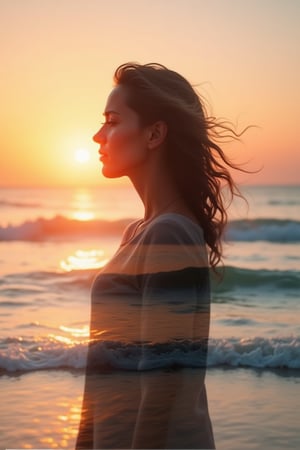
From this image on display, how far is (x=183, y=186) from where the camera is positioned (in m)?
1.88

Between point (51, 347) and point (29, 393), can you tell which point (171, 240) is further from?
point (51, 347)

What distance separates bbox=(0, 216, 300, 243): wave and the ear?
17.8m

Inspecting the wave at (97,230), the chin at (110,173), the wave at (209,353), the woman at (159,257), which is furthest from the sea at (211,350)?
the wave at (97,230)

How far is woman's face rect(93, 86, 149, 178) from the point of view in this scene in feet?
6.02

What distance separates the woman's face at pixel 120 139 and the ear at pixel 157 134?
12 mm

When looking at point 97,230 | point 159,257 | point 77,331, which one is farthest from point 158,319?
point 97,230

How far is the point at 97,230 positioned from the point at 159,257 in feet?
→ 70.2

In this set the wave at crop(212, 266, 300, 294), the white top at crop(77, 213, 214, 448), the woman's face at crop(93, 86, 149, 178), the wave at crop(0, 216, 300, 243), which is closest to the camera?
the white top at crop(77, 213, 214, 448)

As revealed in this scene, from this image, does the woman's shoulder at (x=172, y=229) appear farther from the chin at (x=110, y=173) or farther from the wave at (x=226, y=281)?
the wave at (x=226, y=281)

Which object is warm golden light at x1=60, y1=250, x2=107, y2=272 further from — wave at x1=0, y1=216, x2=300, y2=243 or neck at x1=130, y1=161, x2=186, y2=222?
neck at x1=130, y1=161, x2=186, y2=222

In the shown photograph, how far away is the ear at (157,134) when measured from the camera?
6.03 ft

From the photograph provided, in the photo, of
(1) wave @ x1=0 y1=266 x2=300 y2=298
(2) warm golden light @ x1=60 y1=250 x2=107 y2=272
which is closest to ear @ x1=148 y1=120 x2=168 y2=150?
(1) wave @ x1=0 y1=266 x2=300 y2=298

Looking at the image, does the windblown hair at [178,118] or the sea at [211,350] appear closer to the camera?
the windblown hair at [178,118]

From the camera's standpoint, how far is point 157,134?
6.06 feet
